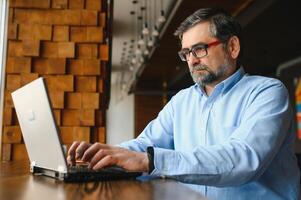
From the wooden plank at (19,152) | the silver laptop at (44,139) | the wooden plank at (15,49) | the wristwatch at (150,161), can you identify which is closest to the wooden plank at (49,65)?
the wooden plank at (15,49)

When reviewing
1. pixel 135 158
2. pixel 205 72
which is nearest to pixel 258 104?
pixel 205 72

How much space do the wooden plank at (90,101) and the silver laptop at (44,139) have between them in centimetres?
136

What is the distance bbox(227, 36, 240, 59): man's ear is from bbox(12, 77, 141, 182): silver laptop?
699mm

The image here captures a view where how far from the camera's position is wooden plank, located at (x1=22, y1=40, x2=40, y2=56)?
2.66m

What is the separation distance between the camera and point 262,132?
114 cm

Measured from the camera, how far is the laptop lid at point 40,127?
102 cm

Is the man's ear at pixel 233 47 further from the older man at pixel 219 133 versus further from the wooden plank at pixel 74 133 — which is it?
the wooden plank at pixel 74 133

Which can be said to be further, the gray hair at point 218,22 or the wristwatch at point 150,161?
the gray hair at point 218,22

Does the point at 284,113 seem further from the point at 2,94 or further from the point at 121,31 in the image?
the point at 121,31

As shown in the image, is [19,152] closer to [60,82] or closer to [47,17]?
[60,82]

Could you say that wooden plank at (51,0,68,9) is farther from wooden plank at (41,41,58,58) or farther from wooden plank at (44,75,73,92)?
wooden plank at (44,75,73,92)

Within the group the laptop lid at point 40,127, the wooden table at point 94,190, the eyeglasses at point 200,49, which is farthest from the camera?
the eyeglasses at point 200,49

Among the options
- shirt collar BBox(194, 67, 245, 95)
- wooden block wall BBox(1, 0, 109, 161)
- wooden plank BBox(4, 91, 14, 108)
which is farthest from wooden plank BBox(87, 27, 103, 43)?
shirt collar BBox(194, 67, 245, 95)

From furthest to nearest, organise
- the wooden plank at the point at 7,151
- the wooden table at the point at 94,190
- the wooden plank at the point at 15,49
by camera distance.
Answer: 1. the wooden plank at the point at 15,49
2. the wooden plank at the point at 7,151
3. the wooden table at the point at 94,190
